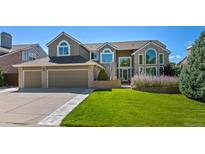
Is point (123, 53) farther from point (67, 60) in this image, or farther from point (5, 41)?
point (5, 41)

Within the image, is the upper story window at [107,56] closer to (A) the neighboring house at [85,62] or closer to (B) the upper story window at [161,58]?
(A) the neighboring house at [85,62]

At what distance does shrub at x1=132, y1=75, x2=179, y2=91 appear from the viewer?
14.9m

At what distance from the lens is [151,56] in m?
21.9

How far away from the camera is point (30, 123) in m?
6.63

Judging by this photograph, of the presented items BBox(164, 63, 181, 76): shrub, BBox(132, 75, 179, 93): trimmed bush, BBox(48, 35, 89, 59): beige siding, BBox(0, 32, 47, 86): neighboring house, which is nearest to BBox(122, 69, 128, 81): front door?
BBox(164, 63, 181, 76): shrub

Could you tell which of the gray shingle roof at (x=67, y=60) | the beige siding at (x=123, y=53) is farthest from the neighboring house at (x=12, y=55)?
the beige siding at (x=123, y=53)

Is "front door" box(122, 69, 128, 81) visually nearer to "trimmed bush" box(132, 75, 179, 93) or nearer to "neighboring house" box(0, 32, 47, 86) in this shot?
"trimmed bush" box(132, 75, 179, 93)

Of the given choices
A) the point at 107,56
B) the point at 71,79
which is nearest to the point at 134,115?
the point at 71,79

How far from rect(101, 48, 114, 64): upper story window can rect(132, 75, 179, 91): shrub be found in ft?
25.5

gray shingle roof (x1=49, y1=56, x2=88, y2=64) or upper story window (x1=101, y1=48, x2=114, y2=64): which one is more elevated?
upper story window (x1=101, y1=48, x2=114, y2=64)
